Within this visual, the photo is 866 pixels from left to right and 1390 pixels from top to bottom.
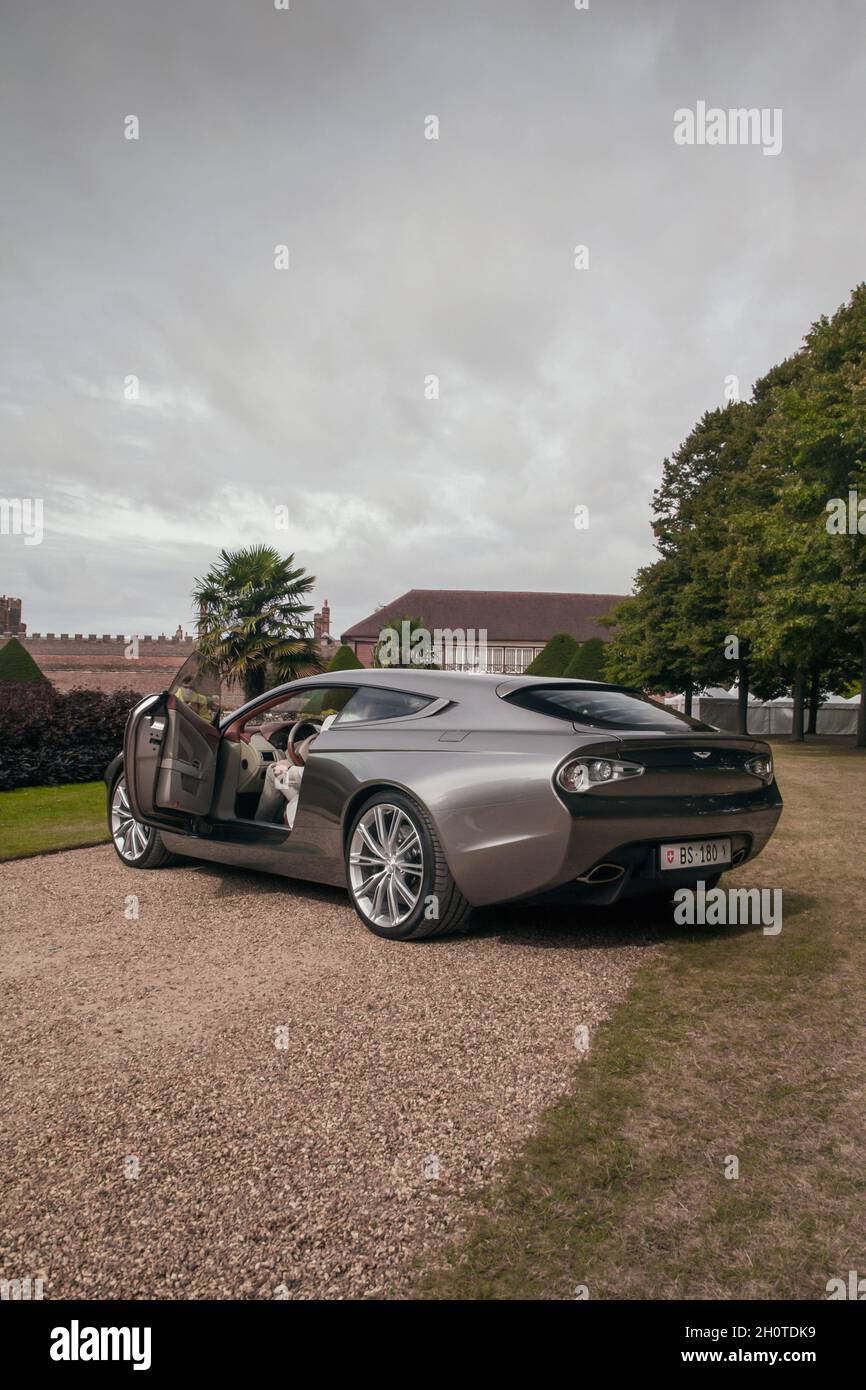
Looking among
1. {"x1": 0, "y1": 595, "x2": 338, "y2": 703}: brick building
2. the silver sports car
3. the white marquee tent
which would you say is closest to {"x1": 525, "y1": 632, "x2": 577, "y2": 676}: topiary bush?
the white marquee tent

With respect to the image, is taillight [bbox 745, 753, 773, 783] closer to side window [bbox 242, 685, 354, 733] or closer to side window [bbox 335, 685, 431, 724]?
side window [bbox 335, 685, 431, 724]

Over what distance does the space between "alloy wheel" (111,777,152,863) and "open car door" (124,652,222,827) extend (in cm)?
127

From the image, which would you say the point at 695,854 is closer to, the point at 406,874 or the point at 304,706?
the point at 406,874

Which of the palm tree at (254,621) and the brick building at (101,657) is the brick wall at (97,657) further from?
the palm tree at (254,621)

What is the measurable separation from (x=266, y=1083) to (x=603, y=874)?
2.05 metres

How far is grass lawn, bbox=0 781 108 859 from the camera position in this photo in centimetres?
889

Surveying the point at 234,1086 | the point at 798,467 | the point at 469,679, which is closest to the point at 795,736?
the point at 798,467

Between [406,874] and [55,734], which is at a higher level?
[55,734]

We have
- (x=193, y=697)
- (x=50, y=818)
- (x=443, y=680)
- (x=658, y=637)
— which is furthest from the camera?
(x=658, y=637)

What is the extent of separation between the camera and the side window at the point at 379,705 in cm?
559

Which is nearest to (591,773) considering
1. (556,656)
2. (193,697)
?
(193,697)

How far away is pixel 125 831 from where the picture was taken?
7.56 metres
